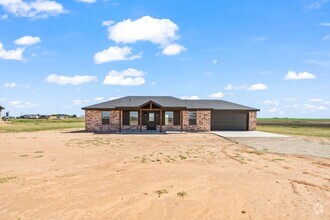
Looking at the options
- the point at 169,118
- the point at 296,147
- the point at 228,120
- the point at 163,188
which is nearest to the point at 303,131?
the point at 228,120

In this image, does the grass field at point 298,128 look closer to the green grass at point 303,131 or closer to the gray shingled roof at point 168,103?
the green grass at point 303,131

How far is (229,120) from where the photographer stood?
3475cm

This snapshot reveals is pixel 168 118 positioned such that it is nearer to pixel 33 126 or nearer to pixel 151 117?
pixel 151 117

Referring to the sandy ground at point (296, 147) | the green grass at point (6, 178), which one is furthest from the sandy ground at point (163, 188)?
the sandy ground at point (296, 147)

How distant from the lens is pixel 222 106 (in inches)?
1374

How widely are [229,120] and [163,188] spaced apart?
91.5 ft

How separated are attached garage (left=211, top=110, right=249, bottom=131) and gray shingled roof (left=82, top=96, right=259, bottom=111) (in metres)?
0.86

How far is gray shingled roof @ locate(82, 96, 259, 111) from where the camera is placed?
30984 millimetres

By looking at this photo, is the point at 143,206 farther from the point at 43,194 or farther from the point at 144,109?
the point at 144,109

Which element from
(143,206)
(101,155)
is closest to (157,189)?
(143,206)

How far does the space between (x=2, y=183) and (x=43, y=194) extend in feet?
6.60

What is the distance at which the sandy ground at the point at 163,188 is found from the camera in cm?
625

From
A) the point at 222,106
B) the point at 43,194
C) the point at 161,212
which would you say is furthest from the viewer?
the point at 222,106

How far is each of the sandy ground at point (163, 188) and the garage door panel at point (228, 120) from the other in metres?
21.3
